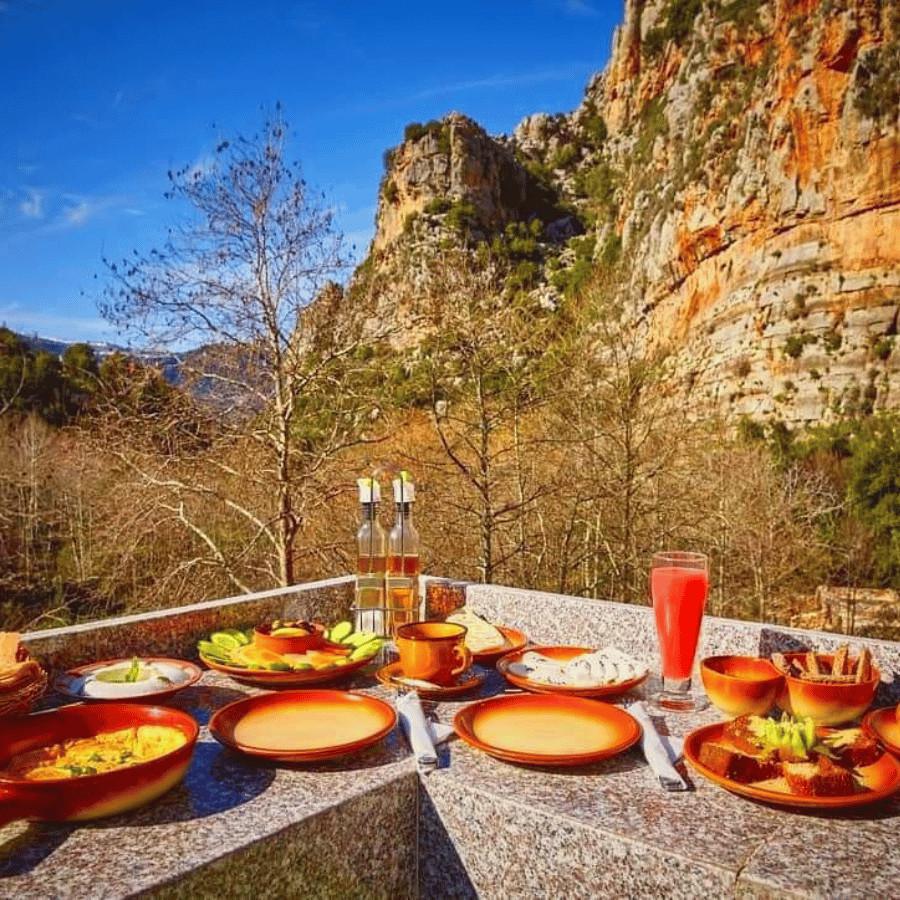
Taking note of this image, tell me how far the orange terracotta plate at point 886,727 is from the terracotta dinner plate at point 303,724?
31.5 inches

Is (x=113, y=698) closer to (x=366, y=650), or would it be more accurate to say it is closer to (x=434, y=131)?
(x=366, y=650)

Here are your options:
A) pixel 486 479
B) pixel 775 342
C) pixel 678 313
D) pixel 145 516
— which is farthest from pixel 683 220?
pixel 145 516

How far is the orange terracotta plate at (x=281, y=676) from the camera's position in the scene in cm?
165

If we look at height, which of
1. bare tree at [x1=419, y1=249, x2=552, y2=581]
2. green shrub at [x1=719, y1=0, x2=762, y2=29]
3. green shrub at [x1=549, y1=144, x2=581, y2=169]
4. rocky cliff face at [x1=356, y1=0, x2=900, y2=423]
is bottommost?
bare tree at [x1=419, y1=249, x2=552, y2=581]

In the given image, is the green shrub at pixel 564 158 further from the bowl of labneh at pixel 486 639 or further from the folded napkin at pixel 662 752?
the folded napkin at pixel 662 752

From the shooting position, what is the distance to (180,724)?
1.24 m

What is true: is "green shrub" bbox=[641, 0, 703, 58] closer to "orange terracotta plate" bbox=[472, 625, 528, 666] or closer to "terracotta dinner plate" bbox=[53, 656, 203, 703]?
"orange terracotta plate" bbox=[472, 625, 528, 666]

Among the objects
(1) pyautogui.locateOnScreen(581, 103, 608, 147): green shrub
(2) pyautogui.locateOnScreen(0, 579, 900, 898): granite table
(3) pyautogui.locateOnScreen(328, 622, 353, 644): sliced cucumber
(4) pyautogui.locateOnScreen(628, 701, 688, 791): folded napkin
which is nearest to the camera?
(2) pyautogui.locateOnScreen(0, 579, 900, 898): granite table

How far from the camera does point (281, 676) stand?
1644 mm

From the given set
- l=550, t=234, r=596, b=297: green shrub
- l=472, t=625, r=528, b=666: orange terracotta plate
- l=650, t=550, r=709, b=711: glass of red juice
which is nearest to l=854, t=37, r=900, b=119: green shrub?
l=550, t=234, r=596, b=297: green shrub

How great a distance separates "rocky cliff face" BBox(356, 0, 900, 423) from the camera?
2306cm

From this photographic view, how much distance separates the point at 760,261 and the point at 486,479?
66.9 ft

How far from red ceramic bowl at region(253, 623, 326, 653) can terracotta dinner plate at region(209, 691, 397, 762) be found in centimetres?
28

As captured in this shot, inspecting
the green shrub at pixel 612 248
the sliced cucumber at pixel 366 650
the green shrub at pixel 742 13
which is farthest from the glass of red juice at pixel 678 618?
the green shrub at pixel 612 248
